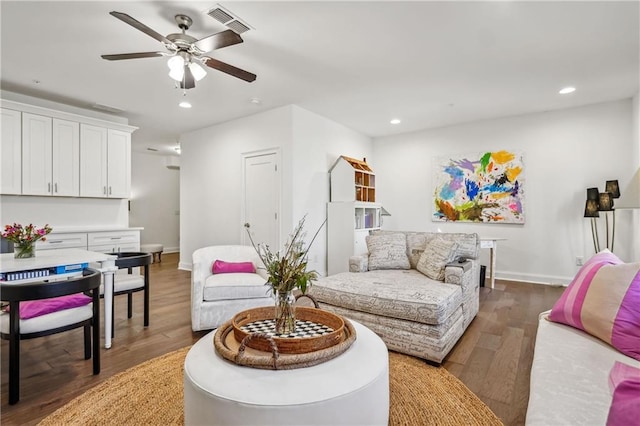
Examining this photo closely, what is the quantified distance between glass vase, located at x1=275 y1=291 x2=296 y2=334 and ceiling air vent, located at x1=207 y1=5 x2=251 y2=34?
83.4 inches

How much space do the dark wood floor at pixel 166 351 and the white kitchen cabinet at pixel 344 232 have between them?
1.85 meters

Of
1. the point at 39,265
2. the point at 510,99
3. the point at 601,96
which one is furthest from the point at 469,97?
the point at 39,265

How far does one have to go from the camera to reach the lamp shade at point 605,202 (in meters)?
4.01

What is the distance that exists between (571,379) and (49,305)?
2888mm

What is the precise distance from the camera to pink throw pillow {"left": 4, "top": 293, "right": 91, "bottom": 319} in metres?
1.97

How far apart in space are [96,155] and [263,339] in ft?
14.8

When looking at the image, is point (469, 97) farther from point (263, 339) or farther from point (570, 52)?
point (263, 339)

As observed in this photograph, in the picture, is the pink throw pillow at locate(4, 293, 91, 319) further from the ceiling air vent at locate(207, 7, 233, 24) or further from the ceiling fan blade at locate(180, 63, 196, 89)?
the ceiling air vent at locate(207, 7, 233, 24)

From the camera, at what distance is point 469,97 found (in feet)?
13.6

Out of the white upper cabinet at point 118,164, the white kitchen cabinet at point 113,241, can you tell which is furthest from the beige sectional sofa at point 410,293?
the white upper cabinet at point 118,164

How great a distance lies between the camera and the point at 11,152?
12.4ft

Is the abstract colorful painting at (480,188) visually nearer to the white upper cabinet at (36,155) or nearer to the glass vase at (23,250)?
the glass vase at (23,250)

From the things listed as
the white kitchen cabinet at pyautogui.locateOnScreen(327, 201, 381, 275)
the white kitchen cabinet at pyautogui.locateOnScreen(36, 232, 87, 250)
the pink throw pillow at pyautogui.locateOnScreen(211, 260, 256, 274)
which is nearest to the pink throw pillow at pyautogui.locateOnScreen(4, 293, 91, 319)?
the pink throw pillow at pyautogui.locateOnScreen(211, 260, 256, 274)

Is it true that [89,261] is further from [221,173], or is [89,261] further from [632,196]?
[632,196]
